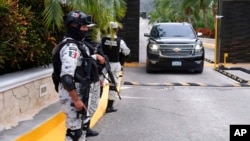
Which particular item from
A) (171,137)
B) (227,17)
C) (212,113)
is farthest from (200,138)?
(227,17)

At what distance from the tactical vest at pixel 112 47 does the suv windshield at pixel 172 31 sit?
7.65 meters

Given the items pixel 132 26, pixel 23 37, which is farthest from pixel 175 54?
pixel 23 37

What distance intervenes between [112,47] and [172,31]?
26.5 ft

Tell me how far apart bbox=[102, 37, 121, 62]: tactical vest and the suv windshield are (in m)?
7.65

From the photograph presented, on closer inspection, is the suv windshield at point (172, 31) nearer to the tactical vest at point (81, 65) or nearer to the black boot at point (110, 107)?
the black boot at point (110, 107)

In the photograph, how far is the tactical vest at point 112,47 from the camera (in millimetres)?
8133

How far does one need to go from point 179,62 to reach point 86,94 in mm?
10198

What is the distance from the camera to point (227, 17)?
1836 cm

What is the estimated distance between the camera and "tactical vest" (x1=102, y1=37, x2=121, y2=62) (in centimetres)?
813

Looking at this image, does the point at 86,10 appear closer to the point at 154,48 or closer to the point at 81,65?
the point at 81,65

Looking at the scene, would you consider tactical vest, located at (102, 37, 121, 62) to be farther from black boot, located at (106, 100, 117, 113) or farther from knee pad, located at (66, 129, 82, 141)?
knee pad, located at (66, 129, 82, 141)

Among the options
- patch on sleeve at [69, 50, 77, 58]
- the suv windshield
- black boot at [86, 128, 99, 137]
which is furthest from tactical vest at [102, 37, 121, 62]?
the suv windshield

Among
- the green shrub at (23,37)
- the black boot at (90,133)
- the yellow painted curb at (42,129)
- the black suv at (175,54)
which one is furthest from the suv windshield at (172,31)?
the black boot at (90,133)

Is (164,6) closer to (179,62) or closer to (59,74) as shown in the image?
(179,62)
